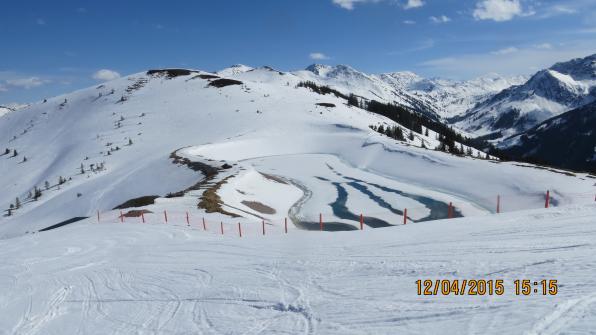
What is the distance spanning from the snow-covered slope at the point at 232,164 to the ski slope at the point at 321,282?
415 inches

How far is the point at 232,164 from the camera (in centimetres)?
4544

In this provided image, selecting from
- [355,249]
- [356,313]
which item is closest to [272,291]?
[356,313]

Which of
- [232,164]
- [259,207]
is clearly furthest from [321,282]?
[232,164]

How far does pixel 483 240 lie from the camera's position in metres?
12.5

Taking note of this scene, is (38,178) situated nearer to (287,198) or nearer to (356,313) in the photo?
(287,198)

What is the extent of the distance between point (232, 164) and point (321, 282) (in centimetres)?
3640

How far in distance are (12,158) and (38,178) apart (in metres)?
20.7
